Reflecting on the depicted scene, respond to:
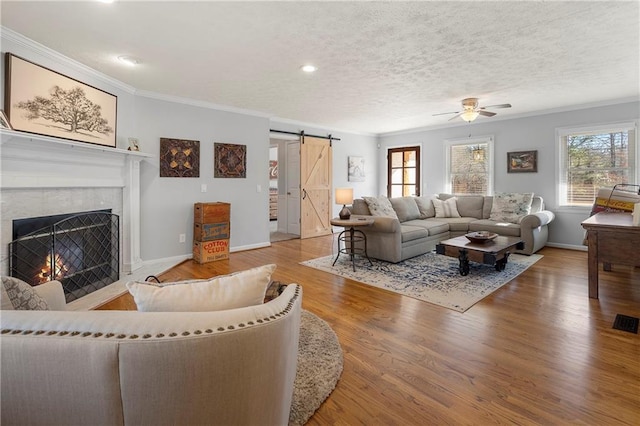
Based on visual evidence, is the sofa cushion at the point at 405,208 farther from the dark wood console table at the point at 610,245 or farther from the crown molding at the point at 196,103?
the crown molding at the point at 196,103

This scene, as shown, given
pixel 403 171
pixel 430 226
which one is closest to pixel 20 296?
pixel 430 226

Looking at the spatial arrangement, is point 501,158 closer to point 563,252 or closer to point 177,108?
point 563,252

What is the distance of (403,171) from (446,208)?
2017mm

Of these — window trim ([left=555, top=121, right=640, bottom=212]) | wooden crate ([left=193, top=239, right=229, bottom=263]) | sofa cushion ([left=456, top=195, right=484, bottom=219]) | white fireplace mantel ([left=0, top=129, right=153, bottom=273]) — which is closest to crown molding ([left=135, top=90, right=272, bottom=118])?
white fireplace mantel ([left=0, top=129, right=153, bottom=273])

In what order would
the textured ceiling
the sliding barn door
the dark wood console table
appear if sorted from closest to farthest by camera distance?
1. the textured ceiling
2. the dark wood console table
3. the sliding barn door

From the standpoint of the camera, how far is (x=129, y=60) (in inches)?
127

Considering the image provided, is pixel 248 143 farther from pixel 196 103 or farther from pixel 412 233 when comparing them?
pixel 412 233

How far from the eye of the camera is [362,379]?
187cm

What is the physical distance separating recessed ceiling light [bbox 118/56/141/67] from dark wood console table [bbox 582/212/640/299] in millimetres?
4867

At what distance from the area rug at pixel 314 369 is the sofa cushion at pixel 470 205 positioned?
4.56 meters

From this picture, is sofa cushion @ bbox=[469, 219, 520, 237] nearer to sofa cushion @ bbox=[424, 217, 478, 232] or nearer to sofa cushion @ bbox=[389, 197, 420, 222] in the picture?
sofa cushion @ bbox=[424, 217, 478, 232]

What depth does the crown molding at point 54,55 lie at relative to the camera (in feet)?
8.72

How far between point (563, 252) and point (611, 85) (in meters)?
2.56

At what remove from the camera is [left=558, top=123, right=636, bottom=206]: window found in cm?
491
